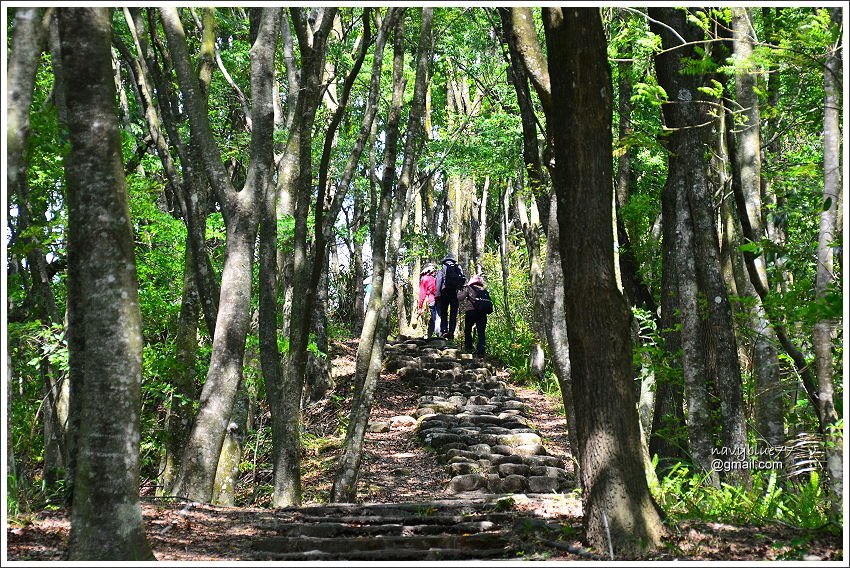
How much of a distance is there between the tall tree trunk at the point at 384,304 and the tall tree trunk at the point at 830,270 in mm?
5861

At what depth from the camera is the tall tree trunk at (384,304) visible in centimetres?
1094

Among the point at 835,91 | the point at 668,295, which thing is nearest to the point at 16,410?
the point at 668,295

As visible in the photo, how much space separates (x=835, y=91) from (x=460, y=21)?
1387cm

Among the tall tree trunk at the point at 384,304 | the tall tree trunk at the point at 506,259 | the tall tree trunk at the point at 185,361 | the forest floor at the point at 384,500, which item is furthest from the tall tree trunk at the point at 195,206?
the tall tree trunk at the point at 506,259

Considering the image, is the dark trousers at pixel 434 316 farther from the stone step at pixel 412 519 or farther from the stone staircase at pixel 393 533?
the stone step at pixel 412 519

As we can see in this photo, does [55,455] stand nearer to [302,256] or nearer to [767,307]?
[302,256]

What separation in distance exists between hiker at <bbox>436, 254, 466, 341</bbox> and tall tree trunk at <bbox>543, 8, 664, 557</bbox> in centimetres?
1506

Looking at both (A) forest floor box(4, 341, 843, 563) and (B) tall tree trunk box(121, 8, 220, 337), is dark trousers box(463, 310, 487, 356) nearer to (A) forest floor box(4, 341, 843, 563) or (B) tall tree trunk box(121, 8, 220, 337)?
(A) forest floor box(4, 341, 843, 563)

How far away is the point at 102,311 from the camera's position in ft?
16.5

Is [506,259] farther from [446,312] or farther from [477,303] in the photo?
[477,303]

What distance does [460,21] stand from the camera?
2011 centimetres

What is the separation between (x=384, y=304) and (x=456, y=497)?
111 inches

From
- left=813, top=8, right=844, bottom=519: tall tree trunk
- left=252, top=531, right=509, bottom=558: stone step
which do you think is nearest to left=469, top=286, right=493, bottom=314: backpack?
left=813, top=8, right=844, bottom=519: tall tree trunk

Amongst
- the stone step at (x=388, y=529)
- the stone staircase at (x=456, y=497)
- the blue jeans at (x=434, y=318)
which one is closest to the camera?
the stone staircase at (x=456, y=497)
